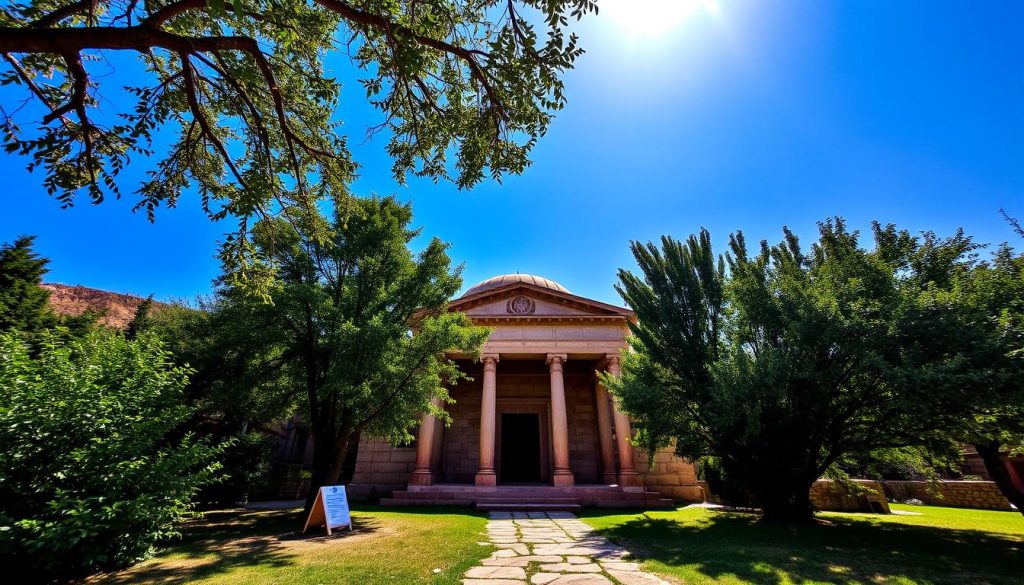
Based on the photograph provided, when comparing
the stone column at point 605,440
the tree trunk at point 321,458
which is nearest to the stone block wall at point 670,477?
the stone column at point 605,440

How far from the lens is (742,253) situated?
36.6 ft

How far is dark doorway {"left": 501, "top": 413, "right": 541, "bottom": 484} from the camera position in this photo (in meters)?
17.3

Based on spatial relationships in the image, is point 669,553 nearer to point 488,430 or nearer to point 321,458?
point 321,458

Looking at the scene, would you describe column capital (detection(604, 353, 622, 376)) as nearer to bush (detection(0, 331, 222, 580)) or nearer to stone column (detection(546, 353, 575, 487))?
stone column (detection(546, 353, 575, 487))

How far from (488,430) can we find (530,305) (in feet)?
17.3

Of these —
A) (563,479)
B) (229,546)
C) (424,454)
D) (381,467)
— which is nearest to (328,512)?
(229,546)

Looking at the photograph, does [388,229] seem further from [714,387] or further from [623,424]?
[623,424]

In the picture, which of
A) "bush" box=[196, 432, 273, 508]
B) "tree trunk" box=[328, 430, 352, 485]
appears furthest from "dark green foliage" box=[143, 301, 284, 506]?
"tree trunk" box=[328, 430, 352, 485]

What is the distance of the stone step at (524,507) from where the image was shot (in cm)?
1137

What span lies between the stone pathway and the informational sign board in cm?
279

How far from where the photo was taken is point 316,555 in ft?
17.6

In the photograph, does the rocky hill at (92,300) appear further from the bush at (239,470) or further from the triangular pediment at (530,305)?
the triangular pediment at (530,305)

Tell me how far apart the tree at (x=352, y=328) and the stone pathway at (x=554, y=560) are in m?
3.75

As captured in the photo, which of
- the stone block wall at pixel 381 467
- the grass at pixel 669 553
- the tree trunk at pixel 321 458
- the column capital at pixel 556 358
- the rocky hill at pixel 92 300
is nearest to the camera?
the grass at pixel 669 553
